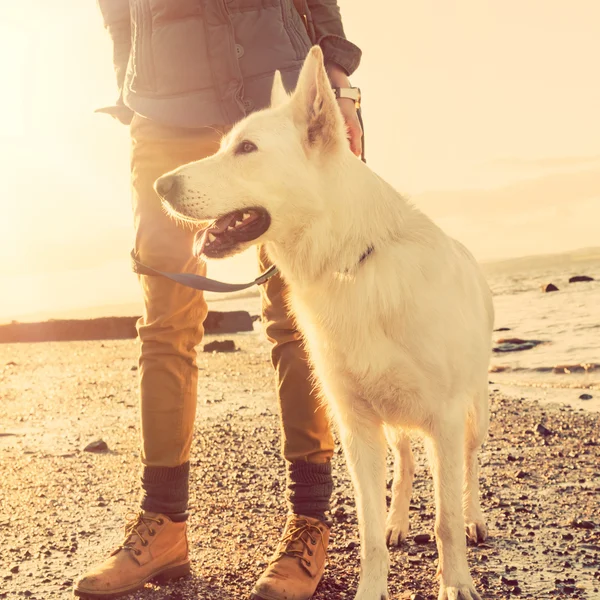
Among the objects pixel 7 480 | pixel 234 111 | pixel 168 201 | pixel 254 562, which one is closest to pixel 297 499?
pixel 254 562

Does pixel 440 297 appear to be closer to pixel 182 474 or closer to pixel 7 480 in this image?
pixel 182 474

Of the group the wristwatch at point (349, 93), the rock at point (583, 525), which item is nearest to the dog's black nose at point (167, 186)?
the wristwatch at point (349, 93)

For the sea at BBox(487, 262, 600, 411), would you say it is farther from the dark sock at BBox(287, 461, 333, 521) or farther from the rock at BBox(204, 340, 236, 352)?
the rock at BBox(204, 340, 236, 352)

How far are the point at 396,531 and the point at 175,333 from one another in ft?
4.53

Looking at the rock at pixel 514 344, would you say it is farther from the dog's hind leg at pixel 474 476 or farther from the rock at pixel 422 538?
the rock at pixel 422 538

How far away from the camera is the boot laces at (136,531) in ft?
10.7

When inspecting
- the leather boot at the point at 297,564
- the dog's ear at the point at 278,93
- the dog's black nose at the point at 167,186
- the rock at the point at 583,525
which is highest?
the dog's ear at the point at 278,93

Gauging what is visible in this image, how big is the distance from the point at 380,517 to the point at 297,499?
44 centimetres

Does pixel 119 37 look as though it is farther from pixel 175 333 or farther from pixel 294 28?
pixel 175 333

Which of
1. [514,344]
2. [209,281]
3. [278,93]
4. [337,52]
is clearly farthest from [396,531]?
[514,344]

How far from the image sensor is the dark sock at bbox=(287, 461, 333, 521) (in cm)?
339

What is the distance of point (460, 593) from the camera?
2924 mm

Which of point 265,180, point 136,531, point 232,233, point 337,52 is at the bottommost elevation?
point 136,531

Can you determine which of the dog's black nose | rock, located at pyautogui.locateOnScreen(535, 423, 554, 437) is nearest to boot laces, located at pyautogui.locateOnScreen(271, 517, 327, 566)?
the dog's black nose
